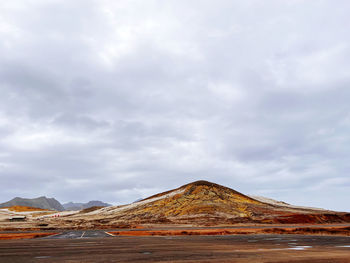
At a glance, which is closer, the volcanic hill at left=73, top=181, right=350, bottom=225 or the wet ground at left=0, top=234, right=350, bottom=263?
the wet ground at left=0, top=234, right=350, bottom=263

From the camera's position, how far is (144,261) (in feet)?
51.1

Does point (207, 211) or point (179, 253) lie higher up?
point (207, 211)

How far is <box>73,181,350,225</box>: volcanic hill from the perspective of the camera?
9231 centimetres

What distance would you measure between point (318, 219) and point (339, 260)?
284ft

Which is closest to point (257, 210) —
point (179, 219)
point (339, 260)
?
point (179, 219)

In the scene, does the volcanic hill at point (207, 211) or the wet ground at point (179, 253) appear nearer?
the wet ground at point (179, 253)

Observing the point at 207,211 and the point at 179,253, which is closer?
the point at 179,253

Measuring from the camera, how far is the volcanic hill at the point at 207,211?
9231 cm

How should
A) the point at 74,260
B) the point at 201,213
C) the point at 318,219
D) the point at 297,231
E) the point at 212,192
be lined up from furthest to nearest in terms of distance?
the point at 212,192 < the point at 201,213 < the point at 318,219 < the point at 297,231 < the point at 74,260

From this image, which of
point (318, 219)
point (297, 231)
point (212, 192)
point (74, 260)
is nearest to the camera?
point (74, 260)

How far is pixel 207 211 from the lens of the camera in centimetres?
10362

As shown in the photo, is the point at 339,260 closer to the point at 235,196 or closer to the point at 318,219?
the point at 318,219

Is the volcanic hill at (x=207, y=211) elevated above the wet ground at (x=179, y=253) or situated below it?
above

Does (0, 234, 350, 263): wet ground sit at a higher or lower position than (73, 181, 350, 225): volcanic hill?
lower
